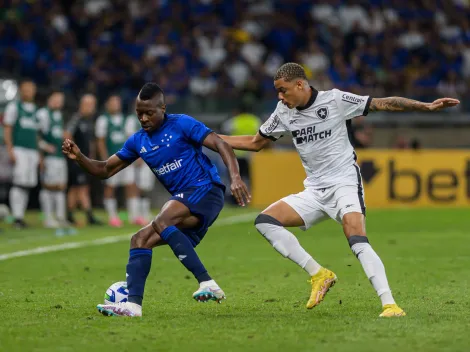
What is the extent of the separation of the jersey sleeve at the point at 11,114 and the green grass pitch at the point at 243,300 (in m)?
2.16

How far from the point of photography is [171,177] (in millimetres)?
7887

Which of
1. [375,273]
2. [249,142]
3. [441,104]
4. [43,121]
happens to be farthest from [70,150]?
[43,121]

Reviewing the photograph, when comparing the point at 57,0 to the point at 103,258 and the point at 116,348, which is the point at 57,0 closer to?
the point at 103,258

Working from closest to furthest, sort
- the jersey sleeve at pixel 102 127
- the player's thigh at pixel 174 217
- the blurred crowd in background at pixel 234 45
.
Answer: the player's thigh at pixel 174 217 → the jersey sleeve at pixel 102 127 → the blurred crowd in background at pixel 234 45

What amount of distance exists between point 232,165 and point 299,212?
37.8 inches

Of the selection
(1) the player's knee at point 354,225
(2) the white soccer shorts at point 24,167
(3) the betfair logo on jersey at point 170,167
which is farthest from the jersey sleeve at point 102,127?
(1) the player's knee at point 354,225

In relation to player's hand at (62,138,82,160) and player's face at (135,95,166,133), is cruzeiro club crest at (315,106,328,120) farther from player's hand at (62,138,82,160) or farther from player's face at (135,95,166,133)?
player's hand at (62,138,82,160)

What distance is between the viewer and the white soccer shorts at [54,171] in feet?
55.2

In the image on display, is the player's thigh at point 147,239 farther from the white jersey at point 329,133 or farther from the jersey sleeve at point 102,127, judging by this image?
the jersey sleeve at point 102,127

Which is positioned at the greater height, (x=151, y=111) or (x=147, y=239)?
(x=151, y=111)

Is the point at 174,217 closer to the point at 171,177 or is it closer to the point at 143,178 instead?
the point at 171,177

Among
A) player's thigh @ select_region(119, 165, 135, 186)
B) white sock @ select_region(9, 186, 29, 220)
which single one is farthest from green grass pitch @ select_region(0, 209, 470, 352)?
player's thigh @ select_region(119, 165, 135, 186)

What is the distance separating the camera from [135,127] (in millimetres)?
17531

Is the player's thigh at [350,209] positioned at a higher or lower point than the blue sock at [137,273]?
higher
